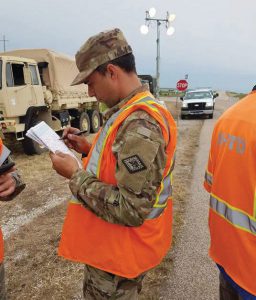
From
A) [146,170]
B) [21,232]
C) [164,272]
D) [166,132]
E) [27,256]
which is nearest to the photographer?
[146,170]

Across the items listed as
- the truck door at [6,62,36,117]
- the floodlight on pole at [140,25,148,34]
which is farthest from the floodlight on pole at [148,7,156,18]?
the truck door at [6,62,36,117]

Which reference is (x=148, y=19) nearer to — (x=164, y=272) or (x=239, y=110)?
(x=164, y=272)

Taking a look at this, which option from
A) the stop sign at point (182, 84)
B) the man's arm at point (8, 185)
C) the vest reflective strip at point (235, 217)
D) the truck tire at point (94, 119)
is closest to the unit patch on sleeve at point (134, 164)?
the vest reflective strip at point (235, 217)

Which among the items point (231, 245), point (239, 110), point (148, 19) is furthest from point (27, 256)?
point (148, 19)

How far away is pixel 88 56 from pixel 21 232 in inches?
136

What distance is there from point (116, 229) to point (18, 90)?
25.8ft

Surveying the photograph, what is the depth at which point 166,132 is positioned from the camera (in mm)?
1656

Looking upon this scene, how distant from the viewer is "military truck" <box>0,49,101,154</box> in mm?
8617

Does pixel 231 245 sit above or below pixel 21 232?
above

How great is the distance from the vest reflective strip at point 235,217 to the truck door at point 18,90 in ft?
25.1

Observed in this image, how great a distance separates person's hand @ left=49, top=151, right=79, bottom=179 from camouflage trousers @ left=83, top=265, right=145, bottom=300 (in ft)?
1.88

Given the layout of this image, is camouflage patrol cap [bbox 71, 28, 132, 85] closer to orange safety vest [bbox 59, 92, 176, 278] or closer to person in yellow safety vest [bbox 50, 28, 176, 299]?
person in yellow safety vest [bbox 50, 28, 176, 299]

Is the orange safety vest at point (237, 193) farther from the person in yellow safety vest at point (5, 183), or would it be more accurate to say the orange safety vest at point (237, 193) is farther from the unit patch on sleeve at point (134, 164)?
the person in yellow safety vest at point (5, 183)

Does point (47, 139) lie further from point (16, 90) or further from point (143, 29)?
point (143, 29)
